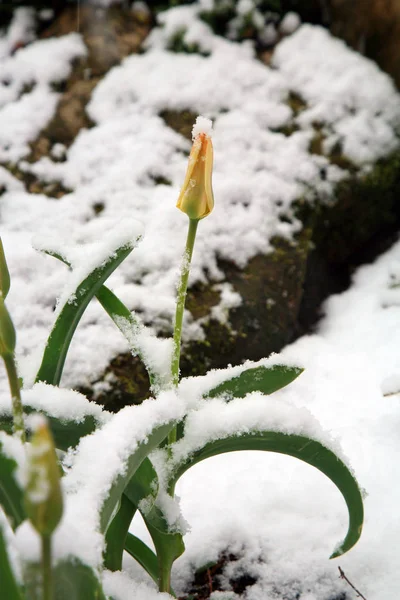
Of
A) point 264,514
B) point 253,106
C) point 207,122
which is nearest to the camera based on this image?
point 207,122

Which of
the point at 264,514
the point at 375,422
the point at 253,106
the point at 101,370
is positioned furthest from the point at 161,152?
the point at 264,514

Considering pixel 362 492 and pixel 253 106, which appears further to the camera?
pixel 253 106

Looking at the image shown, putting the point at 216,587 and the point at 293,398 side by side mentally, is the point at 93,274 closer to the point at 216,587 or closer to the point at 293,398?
the point at 216,587

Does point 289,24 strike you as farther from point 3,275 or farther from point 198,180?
point 3,275

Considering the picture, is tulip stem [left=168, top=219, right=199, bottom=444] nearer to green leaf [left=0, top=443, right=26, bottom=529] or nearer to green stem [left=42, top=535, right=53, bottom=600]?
green leaf [left=0, top=443, right=26, bottom=529]

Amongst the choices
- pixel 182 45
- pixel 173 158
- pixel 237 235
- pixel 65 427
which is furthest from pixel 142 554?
pixel 182 45

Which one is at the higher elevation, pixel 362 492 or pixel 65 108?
pixel 65 108

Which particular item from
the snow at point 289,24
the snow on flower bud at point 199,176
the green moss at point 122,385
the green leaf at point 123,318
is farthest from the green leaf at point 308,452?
the snow at point 289,24
